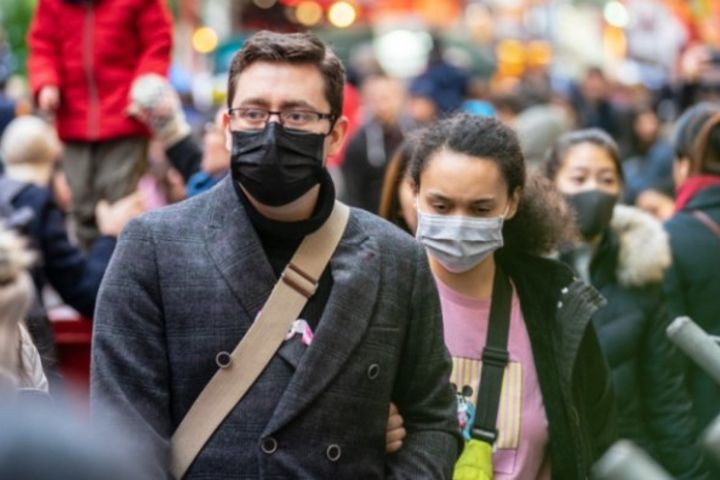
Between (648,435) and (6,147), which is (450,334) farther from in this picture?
(6,147)

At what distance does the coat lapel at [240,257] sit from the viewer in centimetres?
438

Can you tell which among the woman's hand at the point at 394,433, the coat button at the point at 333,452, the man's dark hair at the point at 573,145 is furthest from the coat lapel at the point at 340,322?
the man's dark hair at the point at 573,145

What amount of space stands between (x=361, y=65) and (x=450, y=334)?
16.8 m

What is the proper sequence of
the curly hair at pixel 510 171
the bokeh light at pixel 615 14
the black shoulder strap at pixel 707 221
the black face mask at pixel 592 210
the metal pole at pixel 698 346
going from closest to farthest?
the metal pole at pixel 698 346
the curly hair at pixel 510 171
the black face mask at pixel 592 210
the black shoulder strap at pixel 707 221
the bokeh light at pixel 615 14

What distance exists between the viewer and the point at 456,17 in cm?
4578

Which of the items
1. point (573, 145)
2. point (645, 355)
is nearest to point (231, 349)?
point (645, 355)

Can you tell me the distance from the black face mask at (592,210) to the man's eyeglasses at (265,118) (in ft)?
9.67

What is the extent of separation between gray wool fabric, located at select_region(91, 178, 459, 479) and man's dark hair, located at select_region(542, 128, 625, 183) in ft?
11.1

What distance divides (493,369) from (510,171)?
2.41 feet

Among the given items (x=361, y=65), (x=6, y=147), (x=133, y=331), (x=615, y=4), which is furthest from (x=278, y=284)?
(x=615, y=4)

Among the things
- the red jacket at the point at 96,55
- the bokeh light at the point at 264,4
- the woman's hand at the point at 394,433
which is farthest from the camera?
the bokeh light at the point at 264,4

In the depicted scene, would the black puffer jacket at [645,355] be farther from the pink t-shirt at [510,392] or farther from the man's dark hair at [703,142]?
the pink t-shirt at [510,392]

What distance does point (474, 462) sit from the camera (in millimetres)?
5188

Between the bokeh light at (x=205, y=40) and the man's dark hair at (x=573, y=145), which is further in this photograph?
the bokeh light at (x=205, y=40)
